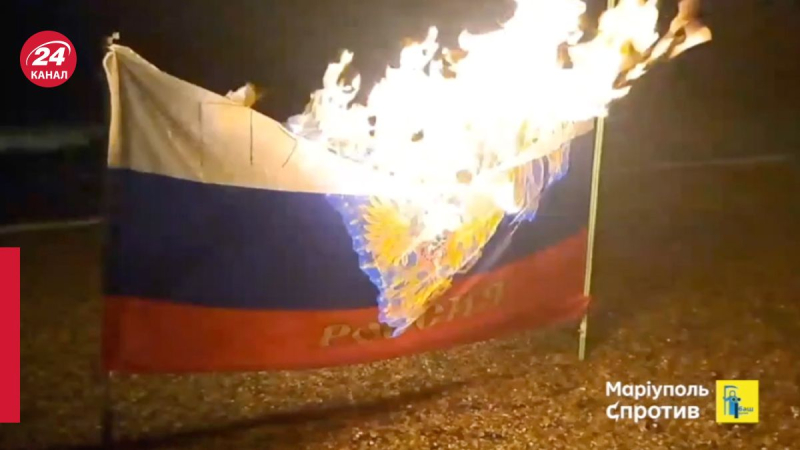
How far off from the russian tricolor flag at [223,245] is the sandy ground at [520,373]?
371 mm

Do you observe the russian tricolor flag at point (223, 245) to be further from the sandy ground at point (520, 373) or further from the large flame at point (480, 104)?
the sandy ground at point (520, 373)

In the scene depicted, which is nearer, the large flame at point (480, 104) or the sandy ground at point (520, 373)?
the large flame at point (480, 104)

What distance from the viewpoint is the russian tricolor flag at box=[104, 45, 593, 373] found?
2775 mm

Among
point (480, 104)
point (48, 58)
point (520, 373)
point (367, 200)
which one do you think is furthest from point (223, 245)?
point (520, 373)

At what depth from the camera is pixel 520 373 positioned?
3.80 metres

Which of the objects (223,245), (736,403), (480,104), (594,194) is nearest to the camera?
(223,245)

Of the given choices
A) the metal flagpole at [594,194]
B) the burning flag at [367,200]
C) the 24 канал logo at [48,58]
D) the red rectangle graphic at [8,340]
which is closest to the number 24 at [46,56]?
the 24 канал logo at [48,58]

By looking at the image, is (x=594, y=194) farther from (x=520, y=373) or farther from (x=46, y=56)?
(x=46, y=56)

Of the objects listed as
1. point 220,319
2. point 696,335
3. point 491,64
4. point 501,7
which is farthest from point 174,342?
point 696,335

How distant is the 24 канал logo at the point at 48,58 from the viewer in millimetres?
3020

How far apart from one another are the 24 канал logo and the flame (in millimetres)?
732

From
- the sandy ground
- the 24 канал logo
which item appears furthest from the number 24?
the sandy ground

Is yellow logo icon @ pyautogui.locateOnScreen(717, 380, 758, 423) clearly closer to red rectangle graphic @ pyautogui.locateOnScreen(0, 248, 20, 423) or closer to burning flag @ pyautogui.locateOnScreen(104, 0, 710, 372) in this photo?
burning flag @ pyautogui.locateOnScreen(104, 0, 710, 372)

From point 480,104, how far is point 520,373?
1.12 metres
